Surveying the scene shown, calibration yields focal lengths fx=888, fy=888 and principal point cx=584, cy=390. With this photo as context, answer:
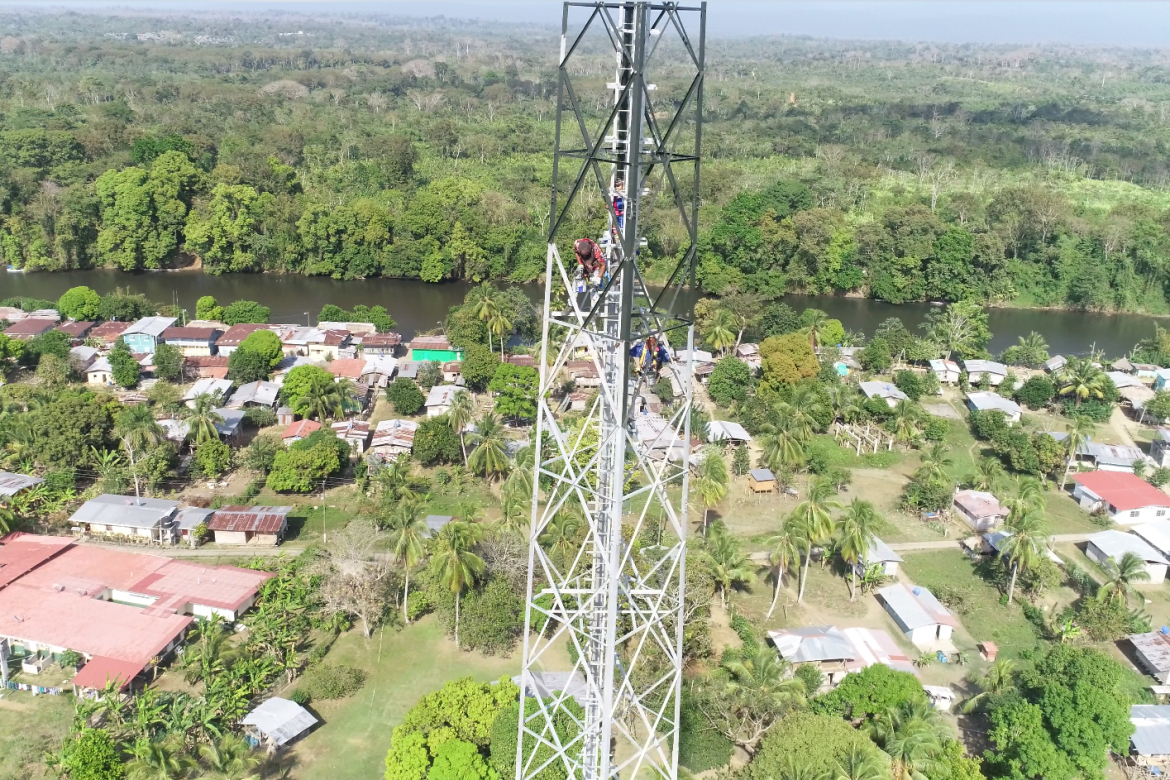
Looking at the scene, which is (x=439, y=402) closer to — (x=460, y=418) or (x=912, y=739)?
(x=460, y=418)

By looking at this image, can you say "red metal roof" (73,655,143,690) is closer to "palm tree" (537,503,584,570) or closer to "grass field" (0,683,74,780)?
"grass field" (0,683,74,780)

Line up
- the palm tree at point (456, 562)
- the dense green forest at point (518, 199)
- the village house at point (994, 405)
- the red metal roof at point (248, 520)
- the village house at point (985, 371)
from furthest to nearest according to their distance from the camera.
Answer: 1. the dense green forest at point (518, 199)
2. the village house at point (985, 371)
3. the village house at point (994, 405)
4. the red metal roof at point (248, 520)
5. the palm tree at point (456, 562)

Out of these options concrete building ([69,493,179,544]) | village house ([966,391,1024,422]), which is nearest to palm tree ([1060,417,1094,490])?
village house ([966,391,1024,422])

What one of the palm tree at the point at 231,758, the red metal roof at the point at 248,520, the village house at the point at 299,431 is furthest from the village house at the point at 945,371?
the palm tree at the point at 231,758

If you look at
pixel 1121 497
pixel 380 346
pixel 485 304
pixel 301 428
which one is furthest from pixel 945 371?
pixel 301 428

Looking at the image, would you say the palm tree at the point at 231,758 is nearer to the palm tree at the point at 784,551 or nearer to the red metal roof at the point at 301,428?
the palm tree at the point at 784,551

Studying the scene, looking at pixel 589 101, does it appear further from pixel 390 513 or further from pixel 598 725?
pixel 598 725
